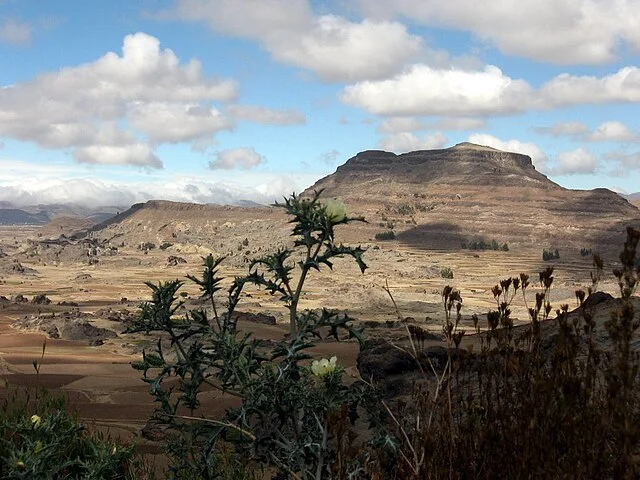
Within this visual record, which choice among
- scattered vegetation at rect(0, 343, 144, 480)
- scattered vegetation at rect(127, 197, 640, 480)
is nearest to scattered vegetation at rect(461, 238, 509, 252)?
scattered vegetation at rect(0, 343, 144, 480)

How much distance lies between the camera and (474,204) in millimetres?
74312

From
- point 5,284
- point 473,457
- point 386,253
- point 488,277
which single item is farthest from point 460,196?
point 473,457

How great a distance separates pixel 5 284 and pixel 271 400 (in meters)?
31.4

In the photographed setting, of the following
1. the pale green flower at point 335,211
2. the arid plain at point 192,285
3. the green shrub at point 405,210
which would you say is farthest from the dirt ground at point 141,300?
the green shrub at point 405,210

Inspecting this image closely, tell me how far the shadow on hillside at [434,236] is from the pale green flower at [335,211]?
57211 millimetres

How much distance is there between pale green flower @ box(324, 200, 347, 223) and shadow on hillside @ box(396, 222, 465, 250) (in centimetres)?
5721

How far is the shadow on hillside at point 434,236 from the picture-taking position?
61000 mm

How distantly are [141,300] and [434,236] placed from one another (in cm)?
4709

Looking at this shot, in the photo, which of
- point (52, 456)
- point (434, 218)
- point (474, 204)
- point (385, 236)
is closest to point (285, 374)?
point (52, 456)

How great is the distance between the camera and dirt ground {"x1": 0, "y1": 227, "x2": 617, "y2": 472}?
7.47m

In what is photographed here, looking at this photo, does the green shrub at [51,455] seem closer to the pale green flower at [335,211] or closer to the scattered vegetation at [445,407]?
the scattered vegetation at [445,407]

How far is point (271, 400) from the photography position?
7.91 ft

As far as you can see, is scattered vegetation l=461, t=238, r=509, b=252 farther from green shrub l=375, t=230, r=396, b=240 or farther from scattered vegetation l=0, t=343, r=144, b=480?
scattered vegetation l=0, t=343, r=144, b=480

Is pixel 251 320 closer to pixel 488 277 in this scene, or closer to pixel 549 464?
pixel 549 464
